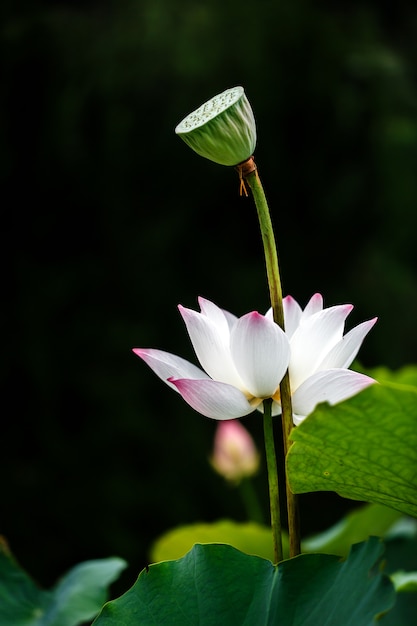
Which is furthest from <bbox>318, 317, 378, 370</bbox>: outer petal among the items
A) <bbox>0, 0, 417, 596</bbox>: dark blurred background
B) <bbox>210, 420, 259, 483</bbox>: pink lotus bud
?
<bbox>0, 0, 417, 596</bbox>: dark blurred background

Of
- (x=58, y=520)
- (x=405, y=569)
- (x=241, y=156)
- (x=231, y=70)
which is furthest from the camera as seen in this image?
(x=231, y=70)

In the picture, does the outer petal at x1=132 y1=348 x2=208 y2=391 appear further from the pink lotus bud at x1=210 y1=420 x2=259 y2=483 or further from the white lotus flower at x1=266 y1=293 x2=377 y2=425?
the pink lotus bud at x1=210 y1=420 x2=259 y2=483

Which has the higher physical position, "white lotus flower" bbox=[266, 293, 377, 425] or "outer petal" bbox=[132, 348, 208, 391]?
"outer petal" bbox=[132, 348, 208, 391]

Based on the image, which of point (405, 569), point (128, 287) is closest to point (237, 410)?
point (405, 569)

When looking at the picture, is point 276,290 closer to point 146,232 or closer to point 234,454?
point 234,454

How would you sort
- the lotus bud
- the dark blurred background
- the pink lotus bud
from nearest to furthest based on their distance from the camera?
the lotus bud < the pink lotus bud < the dark blurred background

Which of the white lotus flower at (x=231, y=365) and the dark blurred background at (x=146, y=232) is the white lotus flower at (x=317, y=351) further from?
the dark blurred background at (x=146, y=232)

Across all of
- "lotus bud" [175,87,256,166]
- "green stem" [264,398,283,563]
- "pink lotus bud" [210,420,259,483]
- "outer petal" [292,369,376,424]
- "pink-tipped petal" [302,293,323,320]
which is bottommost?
"pink lotus bud" [210,420,259,483]

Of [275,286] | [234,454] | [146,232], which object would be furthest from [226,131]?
[146,232]

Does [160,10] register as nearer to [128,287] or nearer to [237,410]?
[128,287]
